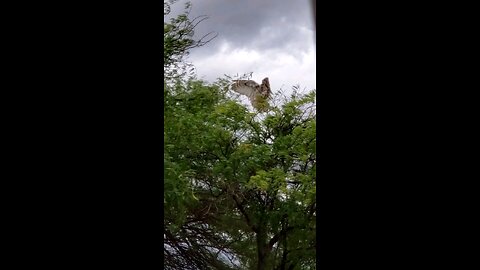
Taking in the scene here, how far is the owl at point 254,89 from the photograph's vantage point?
341 cm

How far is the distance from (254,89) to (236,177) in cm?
54

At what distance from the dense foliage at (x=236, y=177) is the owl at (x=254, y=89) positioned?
A: 0.06 meters

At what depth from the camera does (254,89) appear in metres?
3.44

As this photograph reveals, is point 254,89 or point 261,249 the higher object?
point 254,89

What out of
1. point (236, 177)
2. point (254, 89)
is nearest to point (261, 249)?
point (236, 177)

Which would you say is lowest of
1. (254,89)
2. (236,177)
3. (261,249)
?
(261,249)

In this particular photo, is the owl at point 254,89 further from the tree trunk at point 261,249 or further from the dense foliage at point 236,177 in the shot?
the tree trunk at point 261,249

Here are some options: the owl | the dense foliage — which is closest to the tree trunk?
the dense foliage

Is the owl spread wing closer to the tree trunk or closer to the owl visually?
the owl

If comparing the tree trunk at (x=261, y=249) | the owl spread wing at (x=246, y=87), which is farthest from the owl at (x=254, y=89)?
the tree trunk at (x=261, y=249)

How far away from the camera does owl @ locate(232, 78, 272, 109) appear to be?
3.41 metres

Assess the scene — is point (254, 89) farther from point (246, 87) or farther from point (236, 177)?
point (236, 177)
